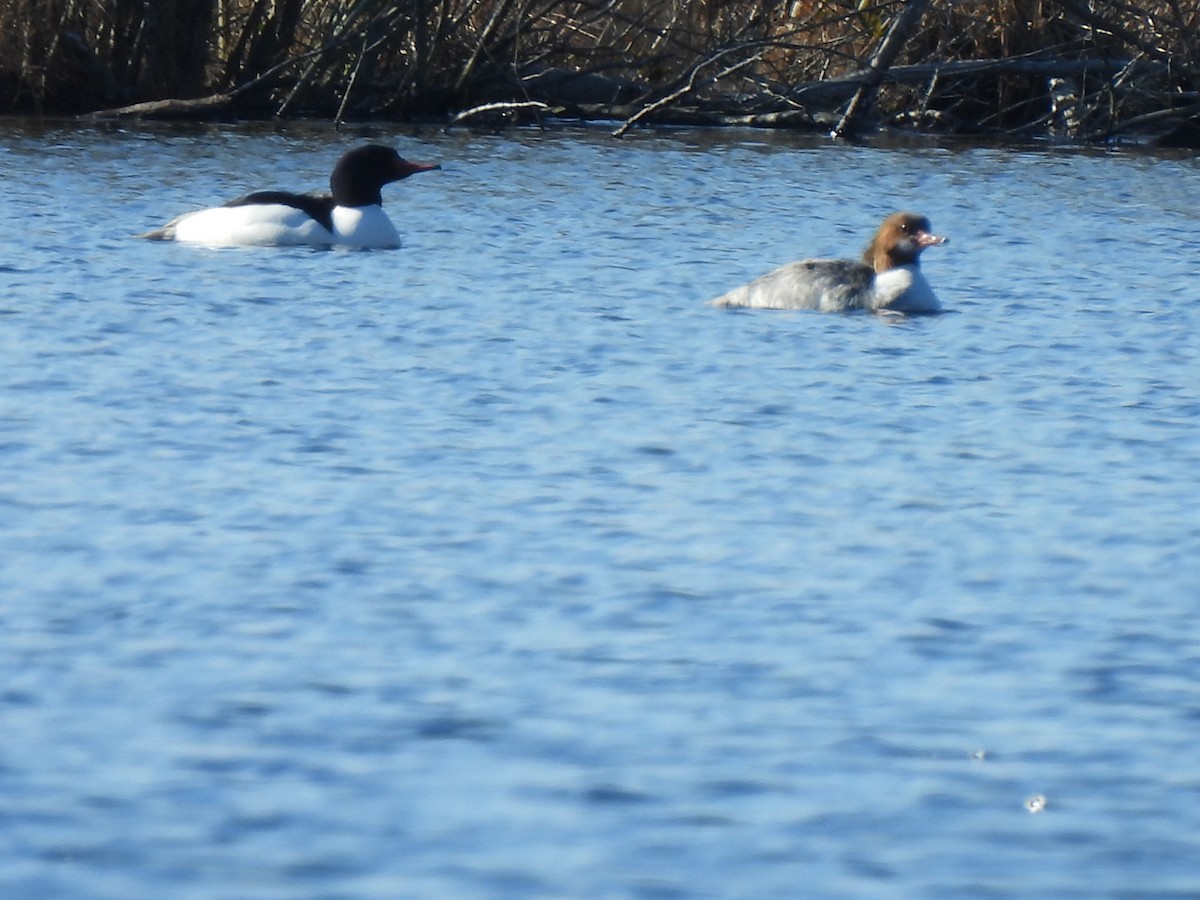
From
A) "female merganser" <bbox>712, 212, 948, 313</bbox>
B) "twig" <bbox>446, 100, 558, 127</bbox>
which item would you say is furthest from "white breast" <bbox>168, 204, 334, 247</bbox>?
"twig" <bbox>446, 100, 558, 127</bbox>

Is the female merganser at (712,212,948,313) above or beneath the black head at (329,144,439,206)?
beneath

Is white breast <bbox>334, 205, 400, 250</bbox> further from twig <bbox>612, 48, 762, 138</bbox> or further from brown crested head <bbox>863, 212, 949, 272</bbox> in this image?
twig <bbox>612, 48, 762, 138</bbox>

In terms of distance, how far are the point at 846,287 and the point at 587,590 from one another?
6.51 meters

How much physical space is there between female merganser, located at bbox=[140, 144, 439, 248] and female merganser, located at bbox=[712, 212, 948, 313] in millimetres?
3301

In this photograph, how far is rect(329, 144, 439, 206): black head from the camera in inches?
619

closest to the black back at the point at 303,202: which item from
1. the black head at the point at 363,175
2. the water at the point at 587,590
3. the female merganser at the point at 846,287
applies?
the black head at the point at 363,175

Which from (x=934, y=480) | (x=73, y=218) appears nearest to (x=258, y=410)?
(x=934, y=480)

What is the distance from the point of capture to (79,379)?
9.52 meters

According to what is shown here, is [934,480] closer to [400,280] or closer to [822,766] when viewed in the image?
[822,766]

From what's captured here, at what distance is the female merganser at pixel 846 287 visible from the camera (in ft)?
40.2

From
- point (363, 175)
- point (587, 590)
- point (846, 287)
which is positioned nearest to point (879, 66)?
point (363, 175)

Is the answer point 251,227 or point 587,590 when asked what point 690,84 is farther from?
point 587,590

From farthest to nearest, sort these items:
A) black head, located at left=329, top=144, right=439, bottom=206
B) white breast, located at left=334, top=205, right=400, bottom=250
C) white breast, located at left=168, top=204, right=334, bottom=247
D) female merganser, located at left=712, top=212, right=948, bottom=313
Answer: black head, located at left=329, top=144, right=439, bottom=206 < white breast, located at left=334, top=205, right=400, bottom=250 < white breast, located at left=168, top=204, right=334, bottom=247 < female merganser, located at left=712, top=212, right=948, bottom=313

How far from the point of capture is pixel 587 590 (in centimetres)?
628
